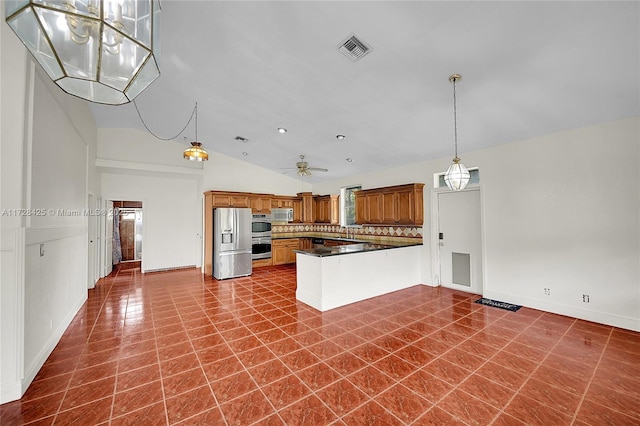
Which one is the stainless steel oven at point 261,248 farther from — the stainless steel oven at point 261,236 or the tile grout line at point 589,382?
the tile grout line at point 589,382

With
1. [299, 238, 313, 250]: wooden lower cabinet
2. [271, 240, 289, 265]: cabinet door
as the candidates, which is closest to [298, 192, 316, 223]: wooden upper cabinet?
[299, 238, 313, 250]: wooden lower cabinet

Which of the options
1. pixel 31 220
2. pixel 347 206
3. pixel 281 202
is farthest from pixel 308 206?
pixel 31 220

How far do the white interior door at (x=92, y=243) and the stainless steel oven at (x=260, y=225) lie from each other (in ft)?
10.6

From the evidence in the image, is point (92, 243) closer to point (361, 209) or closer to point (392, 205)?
point (361, 209)

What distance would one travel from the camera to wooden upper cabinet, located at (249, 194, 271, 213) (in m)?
7.14

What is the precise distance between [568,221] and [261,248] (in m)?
6.18

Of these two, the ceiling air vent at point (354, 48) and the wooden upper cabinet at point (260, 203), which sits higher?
the ceiling air vent at point (354, 48)

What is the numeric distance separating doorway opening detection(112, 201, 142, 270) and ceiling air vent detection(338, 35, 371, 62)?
828 centimetres

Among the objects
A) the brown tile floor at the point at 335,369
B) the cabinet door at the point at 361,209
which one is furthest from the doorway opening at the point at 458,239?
the cabinet door at the point at 361,209

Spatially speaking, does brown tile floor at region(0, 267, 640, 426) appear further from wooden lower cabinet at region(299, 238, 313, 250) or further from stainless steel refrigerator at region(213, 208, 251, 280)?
wooden lower cabinet at region(299, 238, 313, 250)

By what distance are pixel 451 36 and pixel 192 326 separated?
4.30 meters

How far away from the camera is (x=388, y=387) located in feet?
7.20

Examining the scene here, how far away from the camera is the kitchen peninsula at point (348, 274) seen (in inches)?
161

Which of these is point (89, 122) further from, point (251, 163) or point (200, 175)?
point (251, 163)
